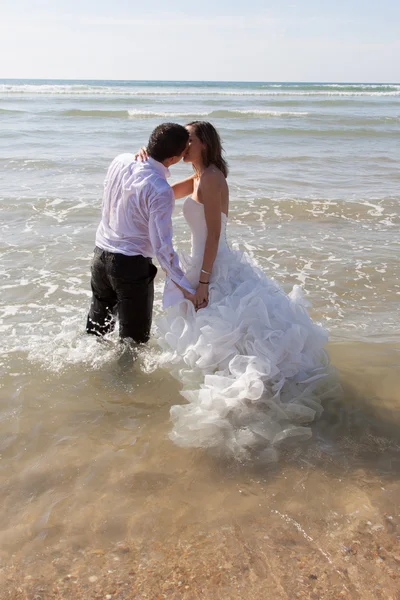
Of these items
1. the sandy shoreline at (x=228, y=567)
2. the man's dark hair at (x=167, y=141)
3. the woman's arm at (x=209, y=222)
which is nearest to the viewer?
the sandy shoreline at (x=228, y=567)

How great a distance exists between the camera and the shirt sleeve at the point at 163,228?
3.66 metres

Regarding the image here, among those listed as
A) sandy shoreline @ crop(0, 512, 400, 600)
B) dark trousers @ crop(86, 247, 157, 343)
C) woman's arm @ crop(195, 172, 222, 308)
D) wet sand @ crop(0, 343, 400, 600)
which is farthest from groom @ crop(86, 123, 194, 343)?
sandy shoreline @ crop(0, 512, 400, 600)

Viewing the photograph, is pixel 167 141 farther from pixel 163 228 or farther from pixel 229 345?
pixel 229 345

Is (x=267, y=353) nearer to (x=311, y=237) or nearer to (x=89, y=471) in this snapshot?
(x=89, y=471)

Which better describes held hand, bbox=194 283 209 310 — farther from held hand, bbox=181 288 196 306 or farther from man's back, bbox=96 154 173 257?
man's back, bbox=96 154 173 257

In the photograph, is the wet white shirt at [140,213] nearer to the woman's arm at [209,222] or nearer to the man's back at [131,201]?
the man's back at [131,201]

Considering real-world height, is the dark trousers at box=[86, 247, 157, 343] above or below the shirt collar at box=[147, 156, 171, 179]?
below

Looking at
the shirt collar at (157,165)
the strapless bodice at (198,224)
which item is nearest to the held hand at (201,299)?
the strapless bodice at (198,224)

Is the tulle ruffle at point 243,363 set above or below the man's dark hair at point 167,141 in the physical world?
below

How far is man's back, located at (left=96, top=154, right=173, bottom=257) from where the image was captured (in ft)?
12.0

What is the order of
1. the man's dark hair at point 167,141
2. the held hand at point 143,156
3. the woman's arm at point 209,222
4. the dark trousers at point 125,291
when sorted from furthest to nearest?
1. the dark trousers at point 125,291
2. the woman's arm at point 209,222
3. the held hand at point 143,156
4. the man's dark hair at point 167,141

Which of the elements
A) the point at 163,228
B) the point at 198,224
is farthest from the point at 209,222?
the point at 163,228

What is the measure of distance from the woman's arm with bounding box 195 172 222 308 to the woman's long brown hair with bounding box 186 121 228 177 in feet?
0.32

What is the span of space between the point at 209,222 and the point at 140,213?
49cm
